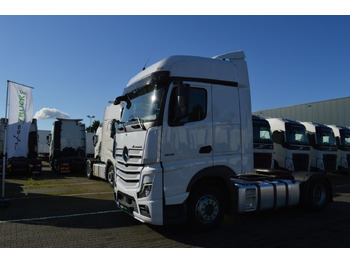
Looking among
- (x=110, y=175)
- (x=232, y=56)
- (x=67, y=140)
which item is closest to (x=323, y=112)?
(x=110, y=175)

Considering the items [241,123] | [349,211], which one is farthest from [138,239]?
[349,211]

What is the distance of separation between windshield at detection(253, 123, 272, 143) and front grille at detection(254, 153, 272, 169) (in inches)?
24.0

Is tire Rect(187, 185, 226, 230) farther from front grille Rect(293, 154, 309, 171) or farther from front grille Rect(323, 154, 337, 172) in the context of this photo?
front grille Rect(323, 154, 337, 172)

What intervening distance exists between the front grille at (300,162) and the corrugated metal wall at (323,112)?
Answer: 9864mm

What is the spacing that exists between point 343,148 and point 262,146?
708cm

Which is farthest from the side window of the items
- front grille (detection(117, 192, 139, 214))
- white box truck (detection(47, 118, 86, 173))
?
white box truck (detection(47, 118, 86, 173))

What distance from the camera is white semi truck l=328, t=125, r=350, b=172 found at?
594 inches

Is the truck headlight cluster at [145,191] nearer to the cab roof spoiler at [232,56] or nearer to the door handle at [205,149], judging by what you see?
the door handle at [205,149]

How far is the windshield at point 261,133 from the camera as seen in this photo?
11422mm

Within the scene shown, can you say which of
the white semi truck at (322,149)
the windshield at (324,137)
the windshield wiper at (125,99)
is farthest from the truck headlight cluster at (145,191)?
the windshield at (324,137)

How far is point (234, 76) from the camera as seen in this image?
17.9ft

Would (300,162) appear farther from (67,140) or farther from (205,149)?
(67,140)

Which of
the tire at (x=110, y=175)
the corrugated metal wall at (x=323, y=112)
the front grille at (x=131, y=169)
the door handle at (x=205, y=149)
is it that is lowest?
the tire at (x=110, y=175)

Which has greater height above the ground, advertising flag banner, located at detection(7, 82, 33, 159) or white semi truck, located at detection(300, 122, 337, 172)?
advertising flag banner, located at detection(7, 82, 33, 159)
